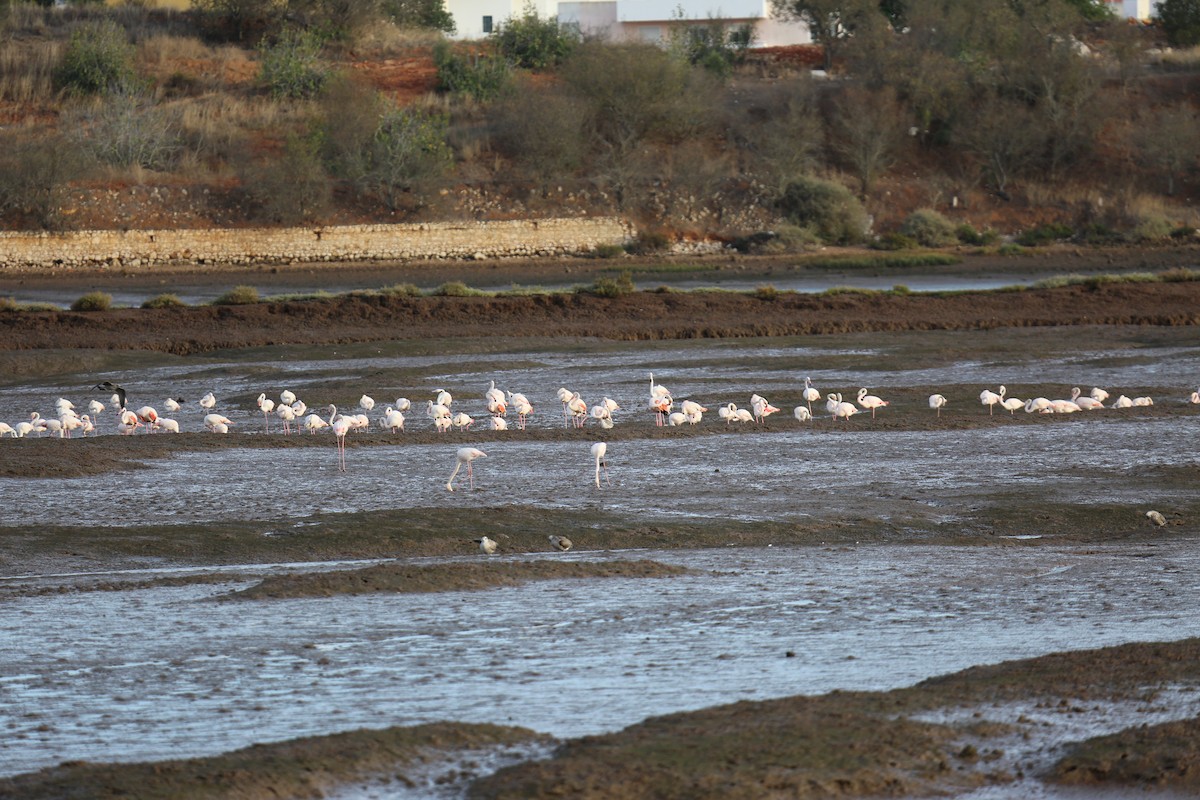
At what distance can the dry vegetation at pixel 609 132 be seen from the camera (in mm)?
65750

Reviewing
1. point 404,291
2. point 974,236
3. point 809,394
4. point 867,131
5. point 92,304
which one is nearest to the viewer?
point 809,394

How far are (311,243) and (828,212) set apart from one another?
2012cm

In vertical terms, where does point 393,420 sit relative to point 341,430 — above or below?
below

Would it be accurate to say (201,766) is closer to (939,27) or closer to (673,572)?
(673,572)

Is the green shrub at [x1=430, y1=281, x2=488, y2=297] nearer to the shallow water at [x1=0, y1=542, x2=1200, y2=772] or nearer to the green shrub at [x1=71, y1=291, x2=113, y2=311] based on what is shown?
the green shrub at [x1=71, y1=291, x2=113, y2=311]

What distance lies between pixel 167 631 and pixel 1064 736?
18.0 feet

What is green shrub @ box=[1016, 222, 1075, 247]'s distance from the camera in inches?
2579

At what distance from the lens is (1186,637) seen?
9844 millimetres

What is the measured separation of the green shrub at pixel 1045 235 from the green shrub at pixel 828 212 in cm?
622

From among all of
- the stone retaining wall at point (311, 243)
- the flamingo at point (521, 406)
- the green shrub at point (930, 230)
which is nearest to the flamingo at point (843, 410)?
the flamingo at point (521, 406)

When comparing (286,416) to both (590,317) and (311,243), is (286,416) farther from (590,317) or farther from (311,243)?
(311,243)

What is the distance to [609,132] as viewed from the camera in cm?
7462

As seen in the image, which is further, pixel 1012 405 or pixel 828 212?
pixel 828 212

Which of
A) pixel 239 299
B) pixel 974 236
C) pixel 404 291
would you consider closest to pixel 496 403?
pixel 239 299
